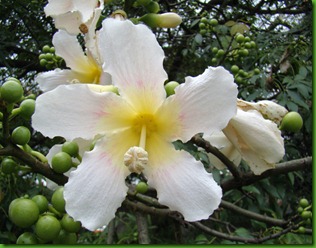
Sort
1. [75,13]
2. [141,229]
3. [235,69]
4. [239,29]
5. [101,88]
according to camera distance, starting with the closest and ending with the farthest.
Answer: [101,88] → [75,13] → [141,229] → [239,29] → [235,69]

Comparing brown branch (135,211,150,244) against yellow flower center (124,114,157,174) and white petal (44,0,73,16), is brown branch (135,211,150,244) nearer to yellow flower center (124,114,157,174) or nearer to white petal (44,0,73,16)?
yellow flower center (124,114,157,174)

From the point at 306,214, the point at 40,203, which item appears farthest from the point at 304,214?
the point at 40,203

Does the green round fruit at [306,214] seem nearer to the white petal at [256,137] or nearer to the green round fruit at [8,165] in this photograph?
the white petal at [256,137]

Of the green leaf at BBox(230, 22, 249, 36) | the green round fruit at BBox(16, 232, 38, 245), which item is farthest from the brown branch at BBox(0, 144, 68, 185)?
the green leaf at BBox(230, 22, 249, 36)

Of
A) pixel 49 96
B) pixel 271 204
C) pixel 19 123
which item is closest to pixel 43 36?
pixel 19 123

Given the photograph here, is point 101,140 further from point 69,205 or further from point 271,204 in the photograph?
point 271,204

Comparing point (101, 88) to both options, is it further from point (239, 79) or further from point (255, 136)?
point (239, 79)
